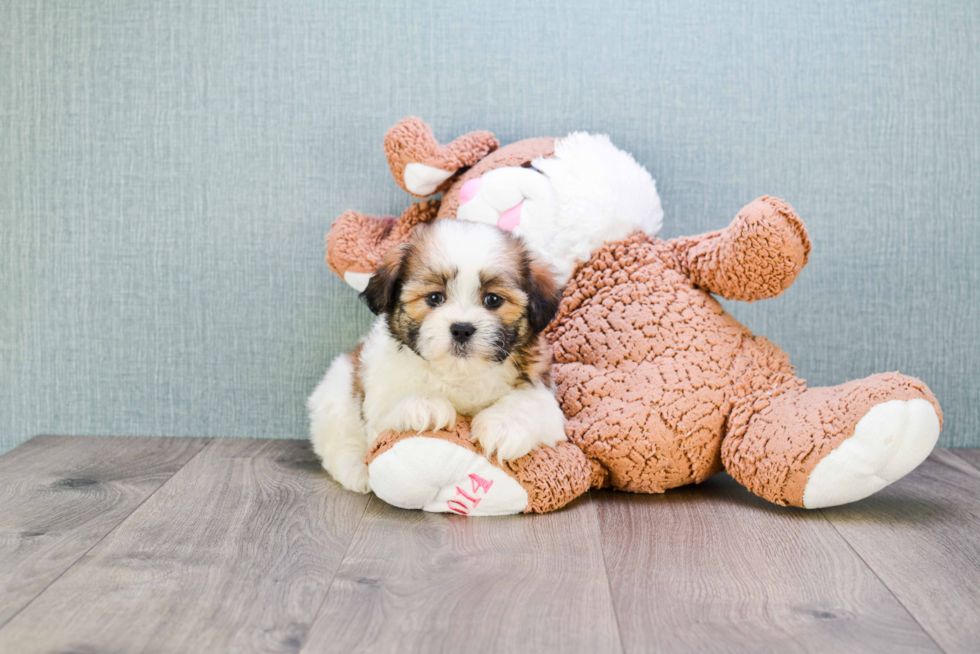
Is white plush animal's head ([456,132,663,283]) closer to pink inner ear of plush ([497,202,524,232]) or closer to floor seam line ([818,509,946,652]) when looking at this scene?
→ pink inner ear of plush ([497,202,524,232])

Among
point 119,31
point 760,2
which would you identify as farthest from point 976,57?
point 119,31

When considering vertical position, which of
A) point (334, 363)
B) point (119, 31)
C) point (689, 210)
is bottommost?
point (334, 363)

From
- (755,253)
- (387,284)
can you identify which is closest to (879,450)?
(755,253)

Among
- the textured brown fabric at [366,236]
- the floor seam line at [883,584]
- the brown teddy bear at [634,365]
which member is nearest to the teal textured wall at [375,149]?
the textured brown fabric at [366,236]

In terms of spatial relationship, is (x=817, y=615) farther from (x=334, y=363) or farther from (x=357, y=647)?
(x=334, y=363)

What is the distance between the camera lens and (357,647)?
1195 millimetres

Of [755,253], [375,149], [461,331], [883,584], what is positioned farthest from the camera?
[375,149]

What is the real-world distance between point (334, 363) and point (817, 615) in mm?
1330

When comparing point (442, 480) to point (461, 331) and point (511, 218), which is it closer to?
point (461, 331)

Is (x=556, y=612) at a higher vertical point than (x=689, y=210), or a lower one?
lower

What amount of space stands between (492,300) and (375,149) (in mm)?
925

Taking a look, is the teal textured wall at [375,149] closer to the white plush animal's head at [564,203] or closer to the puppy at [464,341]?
the white plush animal's head at [564,203]

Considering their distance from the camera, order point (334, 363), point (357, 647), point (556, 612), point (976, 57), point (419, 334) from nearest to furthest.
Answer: point (357, 647) < point (556, 612) < point (419, 334) < point (334, 363) < point (976, 57)

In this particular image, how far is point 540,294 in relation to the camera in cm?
169
